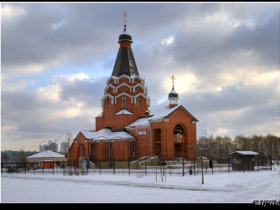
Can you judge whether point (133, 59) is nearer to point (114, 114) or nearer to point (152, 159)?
point (114, 114)

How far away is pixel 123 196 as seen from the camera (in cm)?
1786

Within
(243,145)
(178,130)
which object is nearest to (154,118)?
(178,130)

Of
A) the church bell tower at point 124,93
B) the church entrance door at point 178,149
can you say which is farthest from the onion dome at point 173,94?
the church entrance door at point 178,149

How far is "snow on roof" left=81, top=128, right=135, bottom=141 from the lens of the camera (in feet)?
162

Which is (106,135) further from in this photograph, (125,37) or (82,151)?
(125,37)

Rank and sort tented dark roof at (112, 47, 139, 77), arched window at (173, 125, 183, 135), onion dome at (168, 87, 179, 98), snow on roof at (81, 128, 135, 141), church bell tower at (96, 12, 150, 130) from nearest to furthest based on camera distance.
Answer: arched window at (173, 125, 183, 135), snow on roof at (81, 128, 135, 141), onion dome at (168, 87, 179, 98), church bell tower at (96, 12, 150, 130), tented dark roof at (112, 47, 139, 77)

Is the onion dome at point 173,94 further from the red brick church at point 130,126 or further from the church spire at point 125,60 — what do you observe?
the church spire at point 125,60

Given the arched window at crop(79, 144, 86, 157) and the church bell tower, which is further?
the church bell tower

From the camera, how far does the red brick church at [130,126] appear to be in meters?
47.2

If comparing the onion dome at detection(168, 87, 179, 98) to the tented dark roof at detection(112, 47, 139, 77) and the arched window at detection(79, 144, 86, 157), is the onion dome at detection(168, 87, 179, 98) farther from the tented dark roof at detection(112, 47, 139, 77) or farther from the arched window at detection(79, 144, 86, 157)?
the arched window at detection(79, 144, 86, 157)

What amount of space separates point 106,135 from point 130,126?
3.88 m

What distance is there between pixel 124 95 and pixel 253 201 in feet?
130

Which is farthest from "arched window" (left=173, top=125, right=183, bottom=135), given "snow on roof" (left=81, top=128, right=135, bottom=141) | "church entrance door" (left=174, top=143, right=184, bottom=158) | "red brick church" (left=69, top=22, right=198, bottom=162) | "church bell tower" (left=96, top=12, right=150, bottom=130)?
"church bell tower" (left=96, top=12, right=150, bottom=130)
